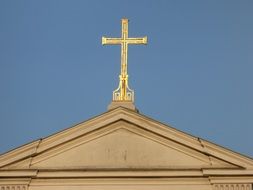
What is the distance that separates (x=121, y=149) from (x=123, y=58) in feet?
13.5

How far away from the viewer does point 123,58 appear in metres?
24.8

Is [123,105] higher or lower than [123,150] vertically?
higher

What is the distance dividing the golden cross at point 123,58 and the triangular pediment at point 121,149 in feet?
7.02

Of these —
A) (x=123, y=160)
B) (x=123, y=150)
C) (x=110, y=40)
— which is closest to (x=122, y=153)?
(x=123, y=150)

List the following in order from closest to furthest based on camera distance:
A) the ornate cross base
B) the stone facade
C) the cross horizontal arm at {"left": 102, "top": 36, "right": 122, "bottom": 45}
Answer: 1. the stone facade
2. the ornate cross base
3. the cross horizontal arm at {"left": 102, "top": 36, "right": 122, "bottom": 45}

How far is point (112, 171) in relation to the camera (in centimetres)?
2139

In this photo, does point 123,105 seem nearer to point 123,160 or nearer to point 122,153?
point 122,153

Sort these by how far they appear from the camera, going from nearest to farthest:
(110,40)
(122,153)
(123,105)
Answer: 1. (122,153)
2. (123,105)
3. (110,40)

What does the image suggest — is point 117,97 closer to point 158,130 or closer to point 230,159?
point 158,130

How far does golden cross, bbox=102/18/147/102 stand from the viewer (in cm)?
→ 2433

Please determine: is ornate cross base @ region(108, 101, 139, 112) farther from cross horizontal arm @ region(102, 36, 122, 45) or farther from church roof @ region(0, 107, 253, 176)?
cross horizontal arm @ region(102, 36, 122, 45)

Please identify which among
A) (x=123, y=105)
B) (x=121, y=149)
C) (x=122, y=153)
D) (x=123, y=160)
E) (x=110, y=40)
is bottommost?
(x=123, y=160)

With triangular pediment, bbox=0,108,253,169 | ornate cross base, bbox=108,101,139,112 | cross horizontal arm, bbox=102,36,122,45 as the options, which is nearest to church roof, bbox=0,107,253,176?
triangular pediment, bbox=0,108,253,169

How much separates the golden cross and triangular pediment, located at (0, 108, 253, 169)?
2140 mm
